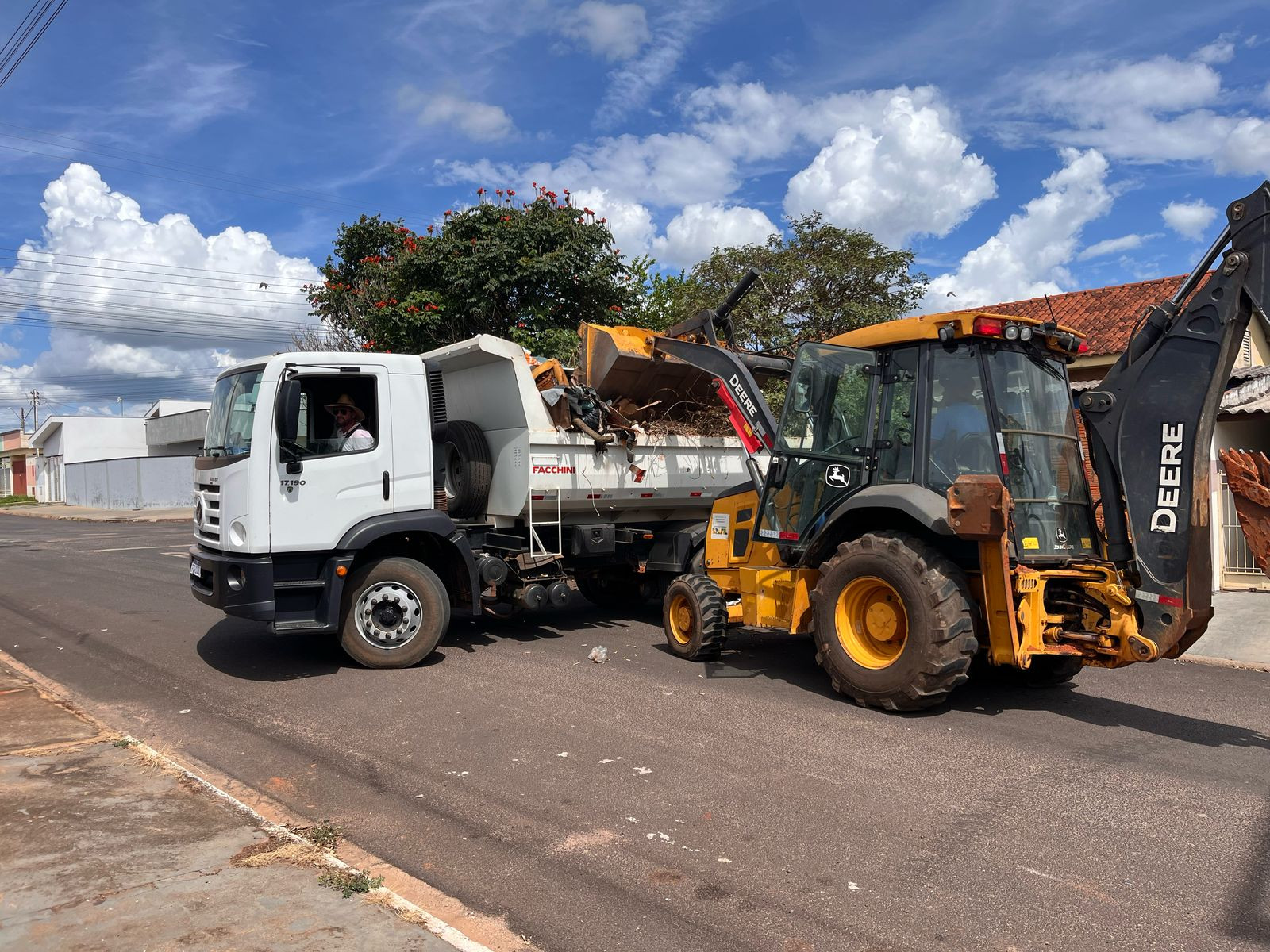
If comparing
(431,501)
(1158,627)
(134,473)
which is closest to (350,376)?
(431,501)

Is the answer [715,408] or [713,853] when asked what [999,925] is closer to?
[713,853]

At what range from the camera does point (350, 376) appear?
25.9 feet

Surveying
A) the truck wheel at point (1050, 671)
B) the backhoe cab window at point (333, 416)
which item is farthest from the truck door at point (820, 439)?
the backhoe cab window at point (333, 416)

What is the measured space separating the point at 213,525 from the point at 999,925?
6.60m

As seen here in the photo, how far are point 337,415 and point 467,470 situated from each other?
1457 millimetres

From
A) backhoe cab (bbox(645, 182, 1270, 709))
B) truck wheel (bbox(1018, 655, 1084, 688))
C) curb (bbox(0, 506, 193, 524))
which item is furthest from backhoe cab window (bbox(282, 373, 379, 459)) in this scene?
curb (bbox(0, 506, 193, 524))

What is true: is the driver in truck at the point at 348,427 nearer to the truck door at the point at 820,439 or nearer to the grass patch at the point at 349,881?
the truck door at the point at 820,439

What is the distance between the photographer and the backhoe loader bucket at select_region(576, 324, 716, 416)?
9.20m

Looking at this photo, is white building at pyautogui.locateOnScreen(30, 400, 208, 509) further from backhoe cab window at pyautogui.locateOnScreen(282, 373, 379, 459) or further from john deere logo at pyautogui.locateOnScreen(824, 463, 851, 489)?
john deere logo at pyautogui.locateOnScreen(824, 463, 851, 489)

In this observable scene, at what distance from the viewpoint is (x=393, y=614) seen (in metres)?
7.99

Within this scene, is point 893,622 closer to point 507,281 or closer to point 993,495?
point 993,495

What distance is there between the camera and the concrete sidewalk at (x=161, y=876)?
3.37m

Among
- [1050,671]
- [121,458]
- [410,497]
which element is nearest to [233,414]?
[410,497]

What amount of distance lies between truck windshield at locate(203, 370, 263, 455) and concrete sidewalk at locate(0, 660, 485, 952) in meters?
3.00
